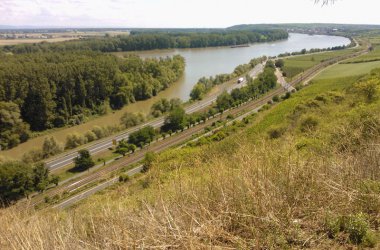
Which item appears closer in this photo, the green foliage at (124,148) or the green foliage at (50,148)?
the green foliage at (124,148)

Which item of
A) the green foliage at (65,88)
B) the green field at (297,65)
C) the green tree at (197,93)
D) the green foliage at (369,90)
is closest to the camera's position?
the green foliage at (369,90)

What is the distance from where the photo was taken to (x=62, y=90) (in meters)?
37.7

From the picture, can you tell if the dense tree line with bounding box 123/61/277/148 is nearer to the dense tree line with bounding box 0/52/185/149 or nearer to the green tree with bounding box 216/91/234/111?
the green tree with bounding box 216/91/234/111

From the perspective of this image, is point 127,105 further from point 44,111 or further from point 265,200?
point 265,200

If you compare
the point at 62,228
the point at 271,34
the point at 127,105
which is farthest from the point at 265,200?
the point at 271,34

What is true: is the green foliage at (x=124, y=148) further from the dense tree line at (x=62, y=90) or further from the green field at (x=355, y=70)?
the green field at (x=355, y=70)

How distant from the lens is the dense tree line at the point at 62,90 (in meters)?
32.5

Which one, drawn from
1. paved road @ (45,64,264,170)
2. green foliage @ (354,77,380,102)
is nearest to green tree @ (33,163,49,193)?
paved road @ (45,64,264,170)

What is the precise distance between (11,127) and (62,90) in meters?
9.03

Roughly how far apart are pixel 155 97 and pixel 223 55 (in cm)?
4741

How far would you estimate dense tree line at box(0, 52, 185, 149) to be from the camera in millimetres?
32456

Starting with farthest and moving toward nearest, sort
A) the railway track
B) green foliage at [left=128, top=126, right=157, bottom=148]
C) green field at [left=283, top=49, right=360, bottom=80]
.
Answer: green field at [left=283, top=49, right=360, bottom=80], green foliage at [left=128, top=126, right=157, bottom=148], the railway track

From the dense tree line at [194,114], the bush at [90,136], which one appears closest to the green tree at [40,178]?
the dense tree line at [194,114]

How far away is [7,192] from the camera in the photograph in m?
18.4
